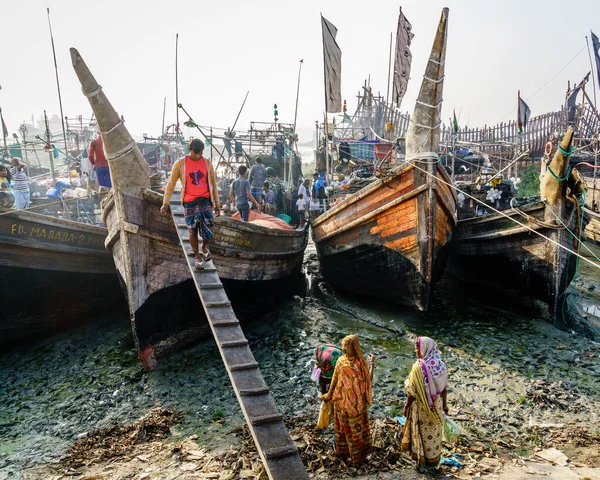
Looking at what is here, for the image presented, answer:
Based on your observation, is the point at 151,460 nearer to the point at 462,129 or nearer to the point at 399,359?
the point at 399,359

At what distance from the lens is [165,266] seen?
21.4 feet

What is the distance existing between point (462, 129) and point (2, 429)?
23.7 m

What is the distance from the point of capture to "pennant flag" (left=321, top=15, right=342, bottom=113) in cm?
1044

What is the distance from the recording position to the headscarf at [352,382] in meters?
3.86

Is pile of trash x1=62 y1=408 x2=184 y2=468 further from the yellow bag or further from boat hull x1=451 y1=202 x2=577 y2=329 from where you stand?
boat hull x1=451 y1=202 x2=577 y2=329

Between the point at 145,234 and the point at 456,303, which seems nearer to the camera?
the point at 145,234

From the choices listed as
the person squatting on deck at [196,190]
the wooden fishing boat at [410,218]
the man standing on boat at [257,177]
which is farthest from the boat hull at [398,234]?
the person squatting on deck at [196,190]

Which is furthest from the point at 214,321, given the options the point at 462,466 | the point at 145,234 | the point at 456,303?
the point at 456,303

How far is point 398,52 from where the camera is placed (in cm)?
1081

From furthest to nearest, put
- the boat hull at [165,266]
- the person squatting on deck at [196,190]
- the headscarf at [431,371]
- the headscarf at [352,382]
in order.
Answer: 1. the boat hull at [165,266]
2. the person squatting on deck at [196,190]
3. the headscarf at [352,382]
4. the headscarf at [431,371]

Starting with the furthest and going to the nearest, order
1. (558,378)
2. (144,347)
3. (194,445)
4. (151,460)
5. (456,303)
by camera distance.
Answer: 1. (456,303)
2. (144,347)
3. (558,378)
4. (194,445)
5. (151,460)

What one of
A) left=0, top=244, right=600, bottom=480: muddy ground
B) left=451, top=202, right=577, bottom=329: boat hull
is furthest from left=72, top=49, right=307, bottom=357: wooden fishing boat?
left=451, top=202, right=577, bottom=329: boat hull

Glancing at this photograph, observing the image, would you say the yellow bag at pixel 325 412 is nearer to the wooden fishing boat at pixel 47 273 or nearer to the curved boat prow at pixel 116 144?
the curved boat prow at pixel 116 144

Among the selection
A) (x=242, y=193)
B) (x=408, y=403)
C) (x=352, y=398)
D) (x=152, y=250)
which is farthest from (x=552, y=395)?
(x=242, y=193)
